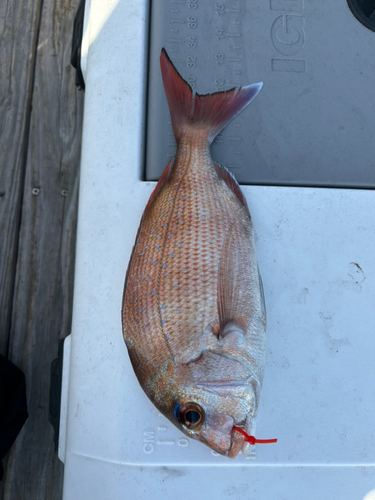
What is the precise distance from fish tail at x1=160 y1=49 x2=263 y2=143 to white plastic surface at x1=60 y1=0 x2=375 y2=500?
9cm

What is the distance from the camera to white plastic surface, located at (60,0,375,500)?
76 cm

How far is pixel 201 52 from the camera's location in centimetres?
94

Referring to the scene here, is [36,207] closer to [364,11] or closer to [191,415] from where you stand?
[191,415]

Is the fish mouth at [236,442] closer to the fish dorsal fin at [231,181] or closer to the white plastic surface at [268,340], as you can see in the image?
the white plastic surface at [268,340]

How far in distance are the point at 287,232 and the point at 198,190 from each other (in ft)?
0.84

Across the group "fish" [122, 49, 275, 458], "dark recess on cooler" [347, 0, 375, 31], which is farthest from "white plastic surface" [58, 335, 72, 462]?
"dark recess on cooler" [347, 0, 375, 31]

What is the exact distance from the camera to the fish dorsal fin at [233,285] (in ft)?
2.44

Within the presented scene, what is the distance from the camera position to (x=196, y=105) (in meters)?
0.90

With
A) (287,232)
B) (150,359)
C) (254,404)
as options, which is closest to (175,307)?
(150,359)

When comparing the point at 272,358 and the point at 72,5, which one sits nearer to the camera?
the point at 272,358

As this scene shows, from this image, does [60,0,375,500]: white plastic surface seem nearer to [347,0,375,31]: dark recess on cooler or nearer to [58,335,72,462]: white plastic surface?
[58,335,72,462]: white plastic surface

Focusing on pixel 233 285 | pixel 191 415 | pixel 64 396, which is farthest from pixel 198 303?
pixel 64 396

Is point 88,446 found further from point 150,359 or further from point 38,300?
point 38,300

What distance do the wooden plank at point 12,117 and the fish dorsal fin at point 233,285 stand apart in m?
0.88
